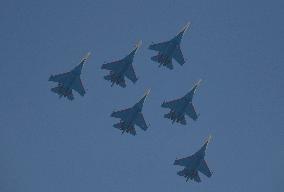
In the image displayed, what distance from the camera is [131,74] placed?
4818 inches

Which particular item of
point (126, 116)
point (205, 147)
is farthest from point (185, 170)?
point (126, 116)

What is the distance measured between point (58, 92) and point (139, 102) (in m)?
12.8

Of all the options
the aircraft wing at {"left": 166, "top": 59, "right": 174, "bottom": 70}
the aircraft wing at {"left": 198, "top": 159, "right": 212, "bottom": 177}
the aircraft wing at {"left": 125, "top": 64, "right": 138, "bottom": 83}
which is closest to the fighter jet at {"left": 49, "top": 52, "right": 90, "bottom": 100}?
the aircraft wing at {"left": 125, "top": 64, "right": 138, "bottom": 83}

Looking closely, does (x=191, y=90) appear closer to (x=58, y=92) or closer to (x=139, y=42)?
(x=139, y=42)

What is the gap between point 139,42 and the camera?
120m

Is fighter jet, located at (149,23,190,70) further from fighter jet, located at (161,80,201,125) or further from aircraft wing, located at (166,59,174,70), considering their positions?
fighter jet, located at (161,80,201,125)

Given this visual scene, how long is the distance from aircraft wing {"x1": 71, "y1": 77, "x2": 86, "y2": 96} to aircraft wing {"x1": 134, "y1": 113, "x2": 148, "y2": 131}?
939 cm

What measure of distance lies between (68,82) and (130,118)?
36.0 feet

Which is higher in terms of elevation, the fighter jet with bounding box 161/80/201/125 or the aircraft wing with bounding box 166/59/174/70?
the aircraft wing with bounding box 166/59/174/70

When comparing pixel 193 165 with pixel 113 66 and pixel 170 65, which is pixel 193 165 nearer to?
pixel 170 65

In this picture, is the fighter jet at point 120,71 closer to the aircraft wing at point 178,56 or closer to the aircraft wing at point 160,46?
the aircraft wing at point 160,46

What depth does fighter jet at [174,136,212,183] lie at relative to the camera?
396 feet

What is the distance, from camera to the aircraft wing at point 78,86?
4820 inches

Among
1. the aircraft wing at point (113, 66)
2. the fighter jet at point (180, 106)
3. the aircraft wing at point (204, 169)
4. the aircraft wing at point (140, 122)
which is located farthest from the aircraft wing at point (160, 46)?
the aircraft wing at point (204, 169)
